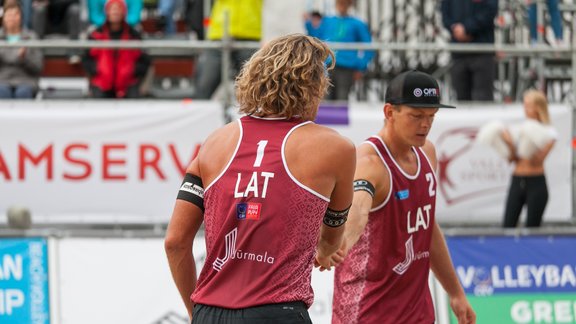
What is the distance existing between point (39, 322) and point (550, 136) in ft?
17.1

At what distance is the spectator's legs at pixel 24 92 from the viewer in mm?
11617

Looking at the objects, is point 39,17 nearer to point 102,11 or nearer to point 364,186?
point 102,11

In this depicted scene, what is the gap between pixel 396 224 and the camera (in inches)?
219

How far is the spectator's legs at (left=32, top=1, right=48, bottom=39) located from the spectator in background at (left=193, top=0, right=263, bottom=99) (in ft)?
8.71

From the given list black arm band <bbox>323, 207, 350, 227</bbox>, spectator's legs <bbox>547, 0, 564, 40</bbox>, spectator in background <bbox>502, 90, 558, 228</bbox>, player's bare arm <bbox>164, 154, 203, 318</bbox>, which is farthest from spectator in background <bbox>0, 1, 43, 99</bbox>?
black arm band <bbox>323, 207, 350, 227</bbox>

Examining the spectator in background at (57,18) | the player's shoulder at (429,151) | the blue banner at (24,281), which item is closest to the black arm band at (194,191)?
the player's shoulder at (429,151)

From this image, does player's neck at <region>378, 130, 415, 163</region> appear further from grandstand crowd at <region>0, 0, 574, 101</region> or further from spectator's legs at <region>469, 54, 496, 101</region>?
spectator's legs at <region>469, 54, 496, 101</region>

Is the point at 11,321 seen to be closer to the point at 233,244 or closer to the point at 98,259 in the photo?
the point at 98,259

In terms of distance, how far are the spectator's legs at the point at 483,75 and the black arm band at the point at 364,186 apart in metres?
7.14

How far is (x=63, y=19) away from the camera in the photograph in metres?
14.0

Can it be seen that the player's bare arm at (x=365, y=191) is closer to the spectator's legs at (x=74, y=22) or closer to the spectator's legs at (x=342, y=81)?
the spectator's legs at (x=342, y=81)

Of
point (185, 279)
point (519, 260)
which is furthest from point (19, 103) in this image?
point (185, 279)

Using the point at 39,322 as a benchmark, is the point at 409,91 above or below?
above

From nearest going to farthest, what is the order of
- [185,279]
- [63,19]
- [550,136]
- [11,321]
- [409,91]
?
[185,279]
[409,91]
[11,321]
[550,136]
[63,19]
